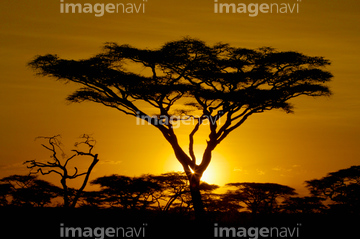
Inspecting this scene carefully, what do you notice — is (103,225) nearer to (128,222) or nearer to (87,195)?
(128,222)

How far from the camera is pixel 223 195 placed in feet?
123

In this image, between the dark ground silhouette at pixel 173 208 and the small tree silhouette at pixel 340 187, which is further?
the small tree silhouette at pixel 340 187

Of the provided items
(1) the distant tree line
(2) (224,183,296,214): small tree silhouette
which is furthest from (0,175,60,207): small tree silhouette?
(2) (224,183,296,214): small tree silhouette

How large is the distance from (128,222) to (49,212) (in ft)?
11.4

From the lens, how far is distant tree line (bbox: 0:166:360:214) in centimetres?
3203

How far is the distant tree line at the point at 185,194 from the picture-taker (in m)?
32.0

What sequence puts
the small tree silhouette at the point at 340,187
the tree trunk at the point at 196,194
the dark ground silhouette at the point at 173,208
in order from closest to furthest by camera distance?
Answer: 1. the dark ground silhouette at the point at 173,208
2. the tree trunk at the point at 196,194
3. the small tree silhouette at the point at 340,187

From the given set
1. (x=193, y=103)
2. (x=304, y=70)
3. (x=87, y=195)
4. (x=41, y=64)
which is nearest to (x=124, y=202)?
(x=87, y=195)

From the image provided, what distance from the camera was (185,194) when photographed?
32562 millimetres

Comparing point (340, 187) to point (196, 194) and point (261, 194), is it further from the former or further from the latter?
point (196, 194)

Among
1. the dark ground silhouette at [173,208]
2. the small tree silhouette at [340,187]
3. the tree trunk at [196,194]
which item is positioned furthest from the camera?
the small tree silhouette at [340,187]

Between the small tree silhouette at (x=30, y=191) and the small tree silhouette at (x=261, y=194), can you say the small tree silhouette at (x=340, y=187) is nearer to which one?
the small tree silhouette at (x=261, y=194)

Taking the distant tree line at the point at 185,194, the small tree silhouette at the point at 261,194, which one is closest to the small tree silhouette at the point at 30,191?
the distant tree line at the point at 185,194

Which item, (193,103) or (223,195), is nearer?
(193,103)
